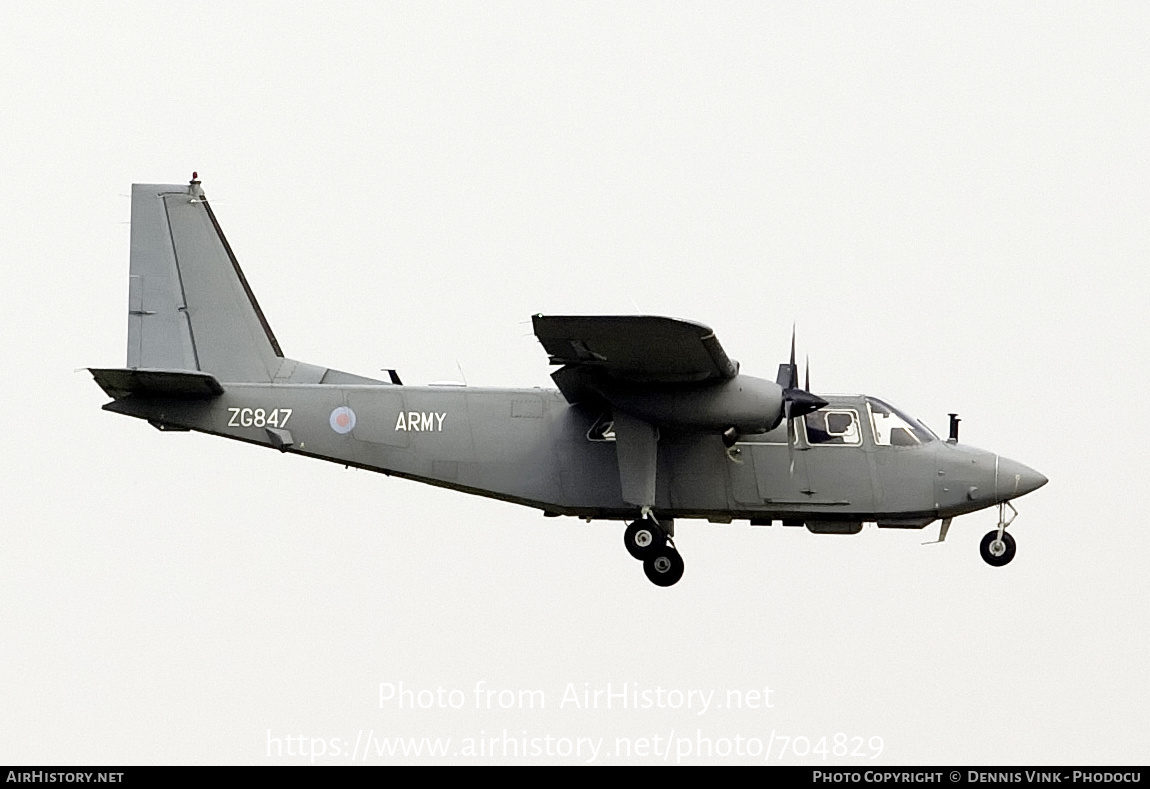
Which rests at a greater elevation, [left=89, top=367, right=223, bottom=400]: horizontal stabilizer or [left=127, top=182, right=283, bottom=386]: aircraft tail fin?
[left=127, top=182, right=283, bottom=386]: aircraft tail fin

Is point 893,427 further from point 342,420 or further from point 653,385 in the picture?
point 342,420

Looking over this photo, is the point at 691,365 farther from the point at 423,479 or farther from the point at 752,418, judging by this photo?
the point at 423,479

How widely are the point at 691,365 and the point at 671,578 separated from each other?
3.05 m

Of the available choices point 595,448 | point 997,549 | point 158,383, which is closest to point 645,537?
point 595,448

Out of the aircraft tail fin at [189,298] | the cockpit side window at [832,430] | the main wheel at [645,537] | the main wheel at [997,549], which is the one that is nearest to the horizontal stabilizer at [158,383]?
the aircraft tail fin at [189,298]

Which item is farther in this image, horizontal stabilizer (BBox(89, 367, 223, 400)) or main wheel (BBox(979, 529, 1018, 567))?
main wheel (BBox(979, 529, 1018, 567))

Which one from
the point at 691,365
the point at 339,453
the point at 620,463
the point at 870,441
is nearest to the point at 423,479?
the point at 339,453

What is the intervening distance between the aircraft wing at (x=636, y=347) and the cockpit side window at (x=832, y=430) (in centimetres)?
171

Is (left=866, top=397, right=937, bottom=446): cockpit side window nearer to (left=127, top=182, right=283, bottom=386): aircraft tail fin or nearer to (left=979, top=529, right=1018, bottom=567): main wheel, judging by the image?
(left=979, top=529, right=1018, bottom=567): main wheel

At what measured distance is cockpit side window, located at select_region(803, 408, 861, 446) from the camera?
1884cm

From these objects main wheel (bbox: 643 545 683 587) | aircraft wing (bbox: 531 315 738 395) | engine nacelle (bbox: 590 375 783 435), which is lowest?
main wheel (bbox: 643 545 683 587)

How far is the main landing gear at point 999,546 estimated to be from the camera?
749 inches

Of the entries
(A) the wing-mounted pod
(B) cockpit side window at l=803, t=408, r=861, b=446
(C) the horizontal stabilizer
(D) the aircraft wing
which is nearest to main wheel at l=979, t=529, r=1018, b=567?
(B) cockpit side window at l=803, t=408, r=861, b=446

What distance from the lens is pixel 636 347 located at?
17031mm
